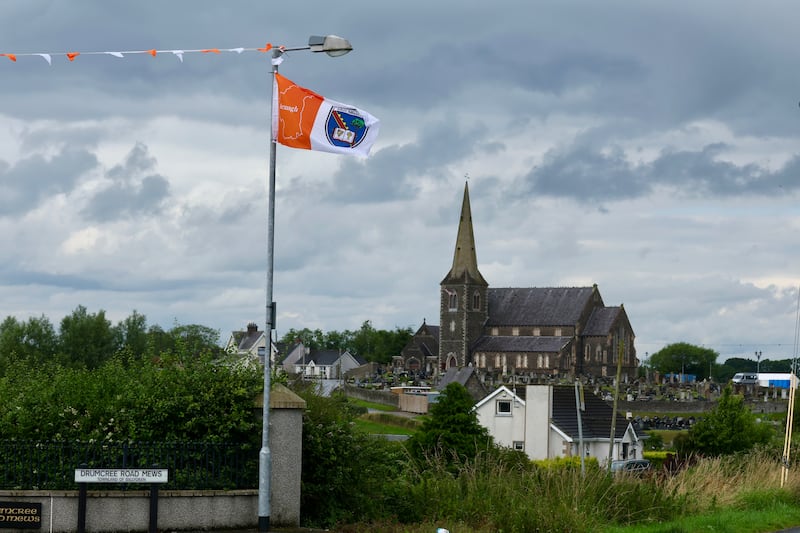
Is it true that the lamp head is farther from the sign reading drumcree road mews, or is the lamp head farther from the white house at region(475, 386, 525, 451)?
the white house at region(475, 386, 525, 451)

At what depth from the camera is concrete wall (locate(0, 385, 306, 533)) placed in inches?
631

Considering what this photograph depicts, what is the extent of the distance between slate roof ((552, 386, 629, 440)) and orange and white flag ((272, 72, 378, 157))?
50841mm

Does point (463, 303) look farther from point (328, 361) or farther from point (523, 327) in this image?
point (328, 361)

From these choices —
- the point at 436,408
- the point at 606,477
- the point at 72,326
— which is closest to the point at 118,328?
the point at 72,326

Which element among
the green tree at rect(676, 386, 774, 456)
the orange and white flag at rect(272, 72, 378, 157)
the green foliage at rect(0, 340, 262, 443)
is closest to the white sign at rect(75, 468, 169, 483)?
the green foliage at rect(0, 340, 262, 443)

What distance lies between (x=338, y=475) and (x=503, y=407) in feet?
176

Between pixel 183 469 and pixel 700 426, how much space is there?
52556 mm

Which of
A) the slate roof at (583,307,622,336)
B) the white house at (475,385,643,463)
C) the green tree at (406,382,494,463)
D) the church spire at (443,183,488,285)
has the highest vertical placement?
the church spire at (443,183,488,285)

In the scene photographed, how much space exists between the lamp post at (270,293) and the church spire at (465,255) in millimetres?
153528

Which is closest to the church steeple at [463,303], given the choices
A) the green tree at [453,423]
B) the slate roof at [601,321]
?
the slate roof at [601,321]

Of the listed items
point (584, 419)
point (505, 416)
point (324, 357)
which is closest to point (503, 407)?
point (505, 416)

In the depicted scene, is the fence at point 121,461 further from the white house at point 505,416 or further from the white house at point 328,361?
the white house at point 328,361

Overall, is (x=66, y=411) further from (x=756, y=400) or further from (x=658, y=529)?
(x=756, y=400)

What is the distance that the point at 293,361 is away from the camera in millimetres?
187875
